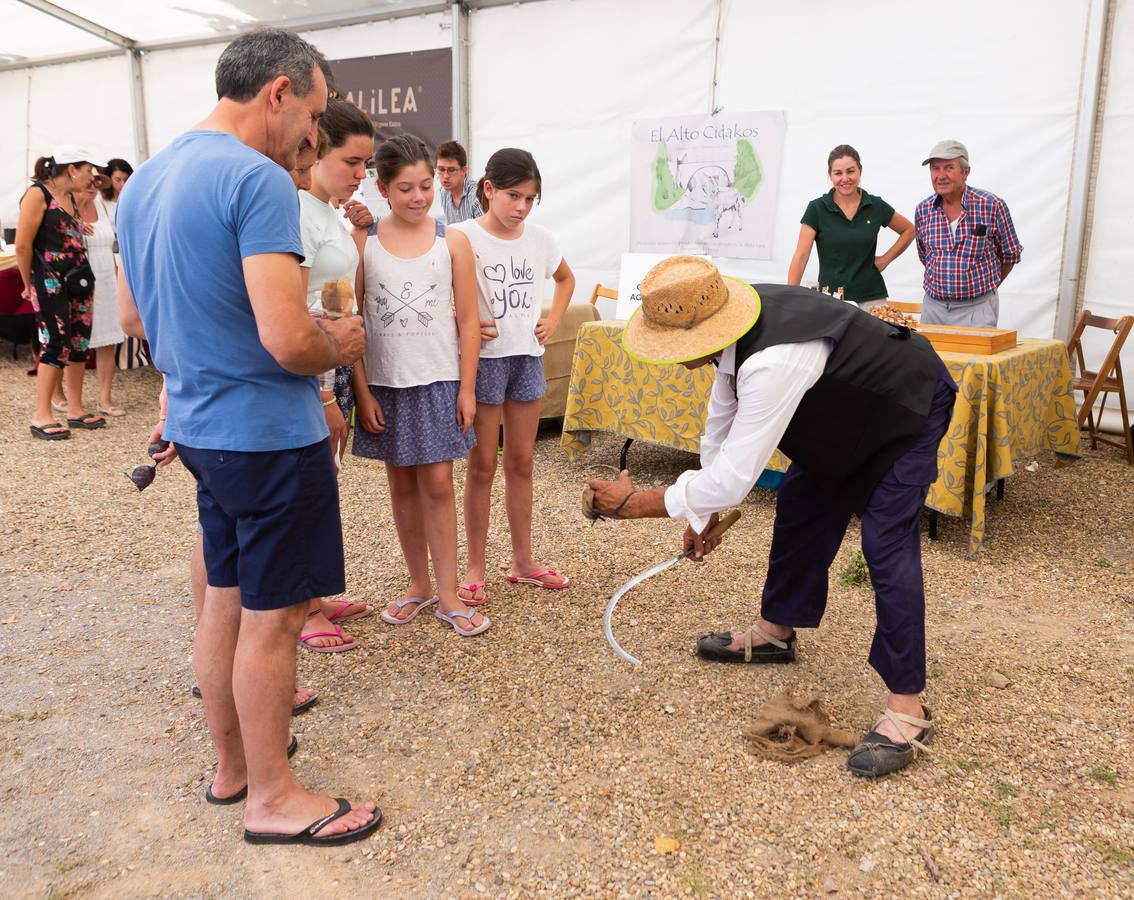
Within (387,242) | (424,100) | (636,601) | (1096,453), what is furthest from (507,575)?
(424,100)

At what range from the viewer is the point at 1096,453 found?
16.7 ft

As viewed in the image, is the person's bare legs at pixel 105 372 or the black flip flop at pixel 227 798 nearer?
the black flip flop at pixel 227 798

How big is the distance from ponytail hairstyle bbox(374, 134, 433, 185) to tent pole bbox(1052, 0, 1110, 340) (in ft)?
13.3

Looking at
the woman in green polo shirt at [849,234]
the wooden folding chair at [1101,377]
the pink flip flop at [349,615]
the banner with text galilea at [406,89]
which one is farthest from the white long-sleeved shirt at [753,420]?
the banner with text galilea at [406,89]

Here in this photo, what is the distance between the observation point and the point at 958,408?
11.4 feet

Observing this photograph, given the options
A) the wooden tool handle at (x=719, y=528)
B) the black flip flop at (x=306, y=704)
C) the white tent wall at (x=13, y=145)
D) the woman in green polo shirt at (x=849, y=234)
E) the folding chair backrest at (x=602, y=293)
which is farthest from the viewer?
the white tent wall at (x=13, y=145)

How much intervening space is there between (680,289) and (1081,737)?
1.59m

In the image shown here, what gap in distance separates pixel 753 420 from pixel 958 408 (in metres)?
1.95

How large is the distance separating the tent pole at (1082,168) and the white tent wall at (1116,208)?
0.06 m

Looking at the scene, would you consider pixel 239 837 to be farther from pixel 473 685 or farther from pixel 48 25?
pixel 48 25

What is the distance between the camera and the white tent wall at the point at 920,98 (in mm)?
4895

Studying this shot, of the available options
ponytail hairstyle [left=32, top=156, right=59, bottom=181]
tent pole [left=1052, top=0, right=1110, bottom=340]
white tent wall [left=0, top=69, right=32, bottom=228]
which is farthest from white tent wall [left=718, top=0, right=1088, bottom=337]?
white tent wall [left=0, top=69, right=32, bottom=228]

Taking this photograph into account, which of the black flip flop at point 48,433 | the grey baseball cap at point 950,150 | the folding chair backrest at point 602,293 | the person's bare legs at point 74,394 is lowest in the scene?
the black flip flop at point 48,433

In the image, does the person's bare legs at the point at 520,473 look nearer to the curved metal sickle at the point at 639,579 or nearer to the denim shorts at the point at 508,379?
the denim shorts at the point at 508,379
